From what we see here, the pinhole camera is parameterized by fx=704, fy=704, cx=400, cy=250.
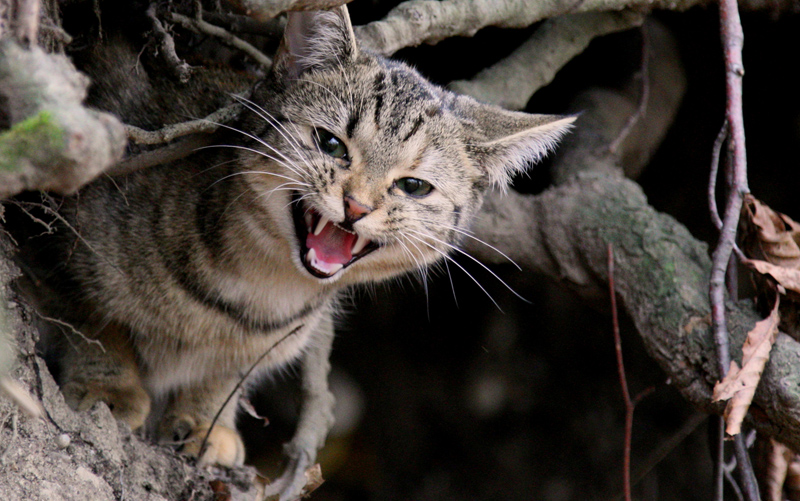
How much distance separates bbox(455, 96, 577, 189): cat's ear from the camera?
8.16 feet

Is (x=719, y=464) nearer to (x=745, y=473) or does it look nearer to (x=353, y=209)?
(x=745, y=473)

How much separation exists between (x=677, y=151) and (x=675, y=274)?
2109 mm

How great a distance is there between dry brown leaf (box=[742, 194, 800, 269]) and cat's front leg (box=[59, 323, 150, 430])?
2.24 m

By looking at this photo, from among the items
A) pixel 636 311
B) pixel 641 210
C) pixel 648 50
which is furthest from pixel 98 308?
pixel 648 50

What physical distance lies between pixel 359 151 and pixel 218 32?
2.84 feet

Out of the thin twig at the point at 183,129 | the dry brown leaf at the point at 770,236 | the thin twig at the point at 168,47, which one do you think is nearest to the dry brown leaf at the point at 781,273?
the dry brown leaf at the point at 770,236

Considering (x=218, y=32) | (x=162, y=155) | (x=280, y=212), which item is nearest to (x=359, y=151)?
(x=280, y=212)

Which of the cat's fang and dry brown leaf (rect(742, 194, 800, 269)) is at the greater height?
dry brown leaf (rect(742, 194, 800, 269))

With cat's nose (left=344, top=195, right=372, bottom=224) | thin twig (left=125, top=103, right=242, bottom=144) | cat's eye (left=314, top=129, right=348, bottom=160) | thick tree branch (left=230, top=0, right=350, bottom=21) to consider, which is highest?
thick tree branch (left=230, top=0, right=350, bottom=21)

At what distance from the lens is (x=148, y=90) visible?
272 cm

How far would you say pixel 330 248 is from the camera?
7.60 ft

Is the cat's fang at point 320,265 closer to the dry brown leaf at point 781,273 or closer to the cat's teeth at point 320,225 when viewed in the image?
the cat's teeth at point 320,225

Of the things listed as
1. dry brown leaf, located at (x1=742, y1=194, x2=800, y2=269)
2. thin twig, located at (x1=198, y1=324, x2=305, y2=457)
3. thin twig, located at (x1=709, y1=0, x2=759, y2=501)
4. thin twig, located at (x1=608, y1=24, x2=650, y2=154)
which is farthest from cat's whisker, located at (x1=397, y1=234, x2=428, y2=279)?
thin twig, located at (x1=608, y1=24, x2=650, y2=154)

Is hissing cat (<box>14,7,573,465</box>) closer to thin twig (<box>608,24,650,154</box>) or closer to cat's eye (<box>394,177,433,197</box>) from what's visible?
cat's eye (<box>394,177,433,197</box>)
